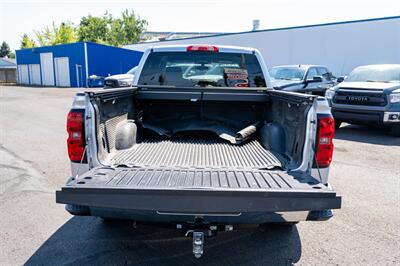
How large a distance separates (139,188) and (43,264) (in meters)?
1.55

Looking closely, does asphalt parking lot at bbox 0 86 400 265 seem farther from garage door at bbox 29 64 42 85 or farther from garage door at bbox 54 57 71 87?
garage door at bbox 29 64 42 85

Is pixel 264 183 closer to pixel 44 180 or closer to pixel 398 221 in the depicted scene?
pixel 398 221

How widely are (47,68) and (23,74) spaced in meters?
6.30

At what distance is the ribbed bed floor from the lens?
319 centimetres

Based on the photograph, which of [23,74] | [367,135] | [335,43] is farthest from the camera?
[23,74]

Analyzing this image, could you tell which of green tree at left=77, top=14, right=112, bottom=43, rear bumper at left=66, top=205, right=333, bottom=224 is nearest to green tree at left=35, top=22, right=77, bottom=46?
green tree at left=77, top=14, right=112, bottom=43

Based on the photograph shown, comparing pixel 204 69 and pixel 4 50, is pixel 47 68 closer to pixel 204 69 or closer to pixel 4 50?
pixel 204 69

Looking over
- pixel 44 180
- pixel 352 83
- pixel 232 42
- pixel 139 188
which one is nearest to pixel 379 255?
pixel 139 188

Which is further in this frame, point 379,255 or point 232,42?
point 232,42

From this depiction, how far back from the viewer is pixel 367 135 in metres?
9.46

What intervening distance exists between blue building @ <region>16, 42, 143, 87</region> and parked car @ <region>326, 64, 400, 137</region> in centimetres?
2631

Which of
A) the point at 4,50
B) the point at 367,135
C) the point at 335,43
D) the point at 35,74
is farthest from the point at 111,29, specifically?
the point at 4,50

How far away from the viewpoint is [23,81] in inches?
1564

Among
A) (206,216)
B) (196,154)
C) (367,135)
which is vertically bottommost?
(367,135)
